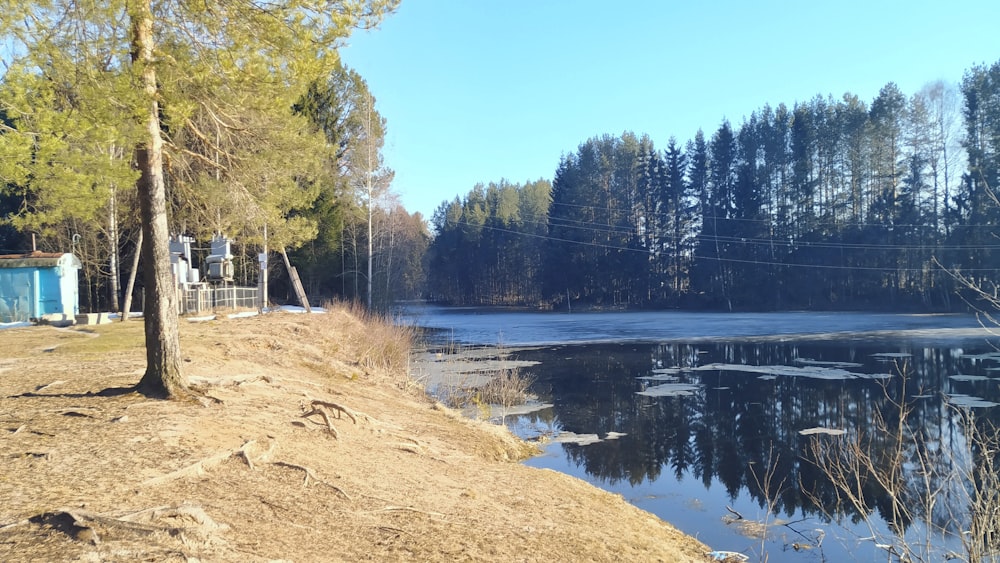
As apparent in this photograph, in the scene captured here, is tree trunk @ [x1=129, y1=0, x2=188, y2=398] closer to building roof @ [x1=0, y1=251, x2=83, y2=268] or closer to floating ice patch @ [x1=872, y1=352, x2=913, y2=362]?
building roof @ [x1=0, y1=251, x2=83, y2=268]

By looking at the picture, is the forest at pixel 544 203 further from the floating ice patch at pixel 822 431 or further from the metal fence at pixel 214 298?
the floating ice patch at pixel 822 431

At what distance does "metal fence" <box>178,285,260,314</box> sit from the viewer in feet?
85.3

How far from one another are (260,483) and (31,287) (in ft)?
76.8

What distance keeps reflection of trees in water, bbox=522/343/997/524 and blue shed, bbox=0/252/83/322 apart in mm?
17076

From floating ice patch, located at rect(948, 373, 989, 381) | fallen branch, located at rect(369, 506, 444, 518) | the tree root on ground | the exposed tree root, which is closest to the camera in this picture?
the exposed tree root

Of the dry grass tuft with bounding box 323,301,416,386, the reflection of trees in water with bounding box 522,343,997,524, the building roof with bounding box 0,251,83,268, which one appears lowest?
the reflection of trees in water with bounding box 522,343,997,524

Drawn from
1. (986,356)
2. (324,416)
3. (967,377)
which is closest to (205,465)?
(324,416)

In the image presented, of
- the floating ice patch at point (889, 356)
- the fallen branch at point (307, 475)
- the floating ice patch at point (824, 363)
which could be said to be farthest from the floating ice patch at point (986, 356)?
the fallen branch at point (307, 475)

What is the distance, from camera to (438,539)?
236 inches

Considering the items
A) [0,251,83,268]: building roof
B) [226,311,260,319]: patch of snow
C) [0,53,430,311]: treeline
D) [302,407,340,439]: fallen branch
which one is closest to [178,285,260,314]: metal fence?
[226,311,260,319]: patch of snow

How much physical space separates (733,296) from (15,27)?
69168 millimetres

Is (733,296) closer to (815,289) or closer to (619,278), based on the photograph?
(815,289)

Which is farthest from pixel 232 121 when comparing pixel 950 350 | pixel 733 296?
pixel 733 296

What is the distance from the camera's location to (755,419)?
17797mm
